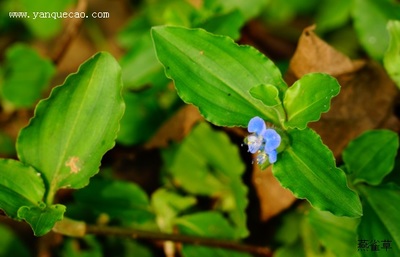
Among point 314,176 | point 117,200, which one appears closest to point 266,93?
point 314,176

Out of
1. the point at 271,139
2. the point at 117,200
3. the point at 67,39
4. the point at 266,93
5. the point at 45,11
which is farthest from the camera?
the point at 45,11

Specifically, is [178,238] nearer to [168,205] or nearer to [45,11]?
[168,205]

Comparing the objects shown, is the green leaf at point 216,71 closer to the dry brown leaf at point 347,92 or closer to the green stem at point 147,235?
the dry brown leaf at point 347,92

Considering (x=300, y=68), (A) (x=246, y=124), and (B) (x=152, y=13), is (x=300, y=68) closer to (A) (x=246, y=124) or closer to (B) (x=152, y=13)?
(A) (x=246, y=124)

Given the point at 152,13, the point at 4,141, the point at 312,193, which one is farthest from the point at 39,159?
the point at 152,13

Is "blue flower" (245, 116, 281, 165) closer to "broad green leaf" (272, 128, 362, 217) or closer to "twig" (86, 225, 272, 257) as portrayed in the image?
"broad green leaf" (272, 128, 362, 217)

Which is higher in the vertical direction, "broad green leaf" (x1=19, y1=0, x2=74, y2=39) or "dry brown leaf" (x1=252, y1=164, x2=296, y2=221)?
"broad green leaf" (x1=19, y1=0, x2=74, y2=39)

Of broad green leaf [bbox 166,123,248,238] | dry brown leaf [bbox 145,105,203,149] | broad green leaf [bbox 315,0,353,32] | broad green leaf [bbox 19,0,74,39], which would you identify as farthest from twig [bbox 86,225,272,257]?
broad green leaf [bbox 19,0,74,39]
